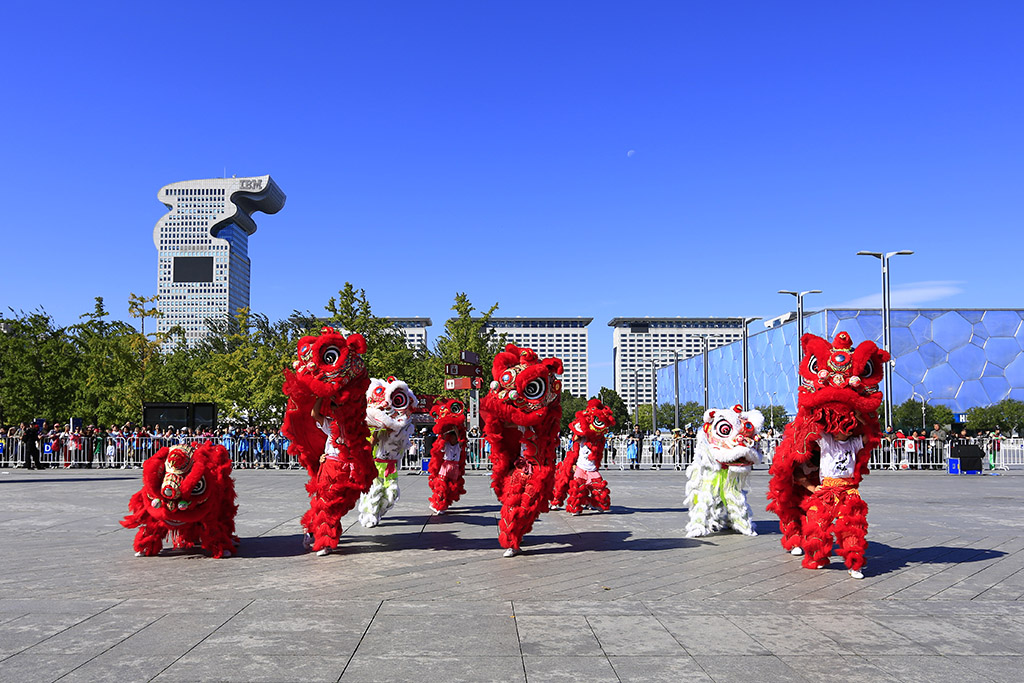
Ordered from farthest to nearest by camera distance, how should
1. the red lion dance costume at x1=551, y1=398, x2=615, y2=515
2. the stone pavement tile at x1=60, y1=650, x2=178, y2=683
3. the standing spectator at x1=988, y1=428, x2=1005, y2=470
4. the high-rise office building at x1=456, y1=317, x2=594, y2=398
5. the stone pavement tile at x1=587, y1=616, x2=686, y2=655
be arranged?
the high-rise office building at x1=456, y1=317, x2=594, y2=398, the standing spectator at x1=988, y1=428, x2=1005, y2=470, the red lion dance costume at x1=551, y1=398, x2=615, y2=515, the stone pavement tile at x1=587, y1=616, x2=686, y2=655, the stone pavement tile at x1=60, y1=650, x2=178, y2=683

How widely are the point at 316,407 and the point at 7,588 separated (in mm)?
3418

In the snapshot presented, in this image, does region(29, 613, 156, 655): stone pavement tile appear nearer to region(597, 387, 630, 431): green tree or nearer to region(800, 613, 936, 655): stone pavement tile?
region(800, 613, 936, 655): stone pavement tile

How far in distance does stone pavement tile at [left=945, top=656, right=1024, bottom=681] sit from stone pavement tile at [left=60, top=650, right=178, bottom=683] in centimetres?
485

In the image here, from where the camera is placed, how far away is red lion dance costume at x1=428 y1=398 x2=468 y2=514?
12.9m

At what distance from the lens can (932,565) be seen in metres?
8.55

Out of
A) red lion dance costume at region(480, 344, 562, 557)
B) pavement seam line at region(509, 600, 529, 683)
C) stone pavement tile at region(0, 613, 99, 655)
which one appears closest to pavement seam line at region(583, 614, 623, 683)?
pavement seam line at region(509, 600, 529, 683)

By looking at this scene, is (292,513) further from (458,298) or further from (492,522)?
(458,298)

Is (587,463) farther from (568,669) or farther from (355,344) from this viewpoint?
(568,669)

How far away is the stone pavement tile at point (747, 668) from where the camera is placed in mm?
4715

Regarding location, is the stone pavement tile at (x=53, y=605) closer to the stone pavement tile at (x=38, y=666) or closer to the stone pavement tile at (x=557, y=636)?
the stone pavement tile at (x=38, y=666)

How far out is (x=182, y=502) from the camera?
882 cm

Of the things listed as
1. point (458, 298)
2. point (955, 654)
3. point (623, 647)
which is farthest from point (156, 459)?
point (458, 298)

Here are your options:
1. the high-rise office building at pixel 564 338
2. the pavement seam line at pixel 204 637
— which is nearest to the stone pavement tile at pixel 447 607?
the pavement seam line at pixel 204 637

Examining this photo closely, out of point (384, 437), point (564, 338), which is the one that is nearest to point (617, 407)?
point (384, 437)
